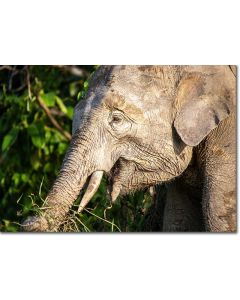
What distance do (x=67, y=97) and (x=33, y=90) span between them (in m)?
0.33

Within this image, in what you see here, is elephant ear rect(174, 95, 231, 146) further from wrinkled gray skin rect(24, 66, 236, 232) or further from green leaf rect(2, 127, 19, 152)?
green leaf rect(2, 127, 19, 152)

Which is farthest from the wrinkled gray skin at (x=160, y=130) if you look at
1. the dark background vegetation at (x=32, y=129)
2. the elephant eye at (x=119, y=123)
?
the dark background vegetation at (x=32, y=129)

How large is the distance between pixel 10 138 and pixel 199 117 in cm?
226

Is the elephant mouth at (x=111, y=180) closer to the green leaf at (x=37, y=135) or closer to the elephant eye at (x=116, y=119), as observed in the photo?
the elephant eye at (x=116, y=119)

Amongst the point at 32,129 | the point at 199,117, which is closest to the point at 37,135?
the point at 32,129

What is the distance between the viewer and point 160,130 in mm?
4602

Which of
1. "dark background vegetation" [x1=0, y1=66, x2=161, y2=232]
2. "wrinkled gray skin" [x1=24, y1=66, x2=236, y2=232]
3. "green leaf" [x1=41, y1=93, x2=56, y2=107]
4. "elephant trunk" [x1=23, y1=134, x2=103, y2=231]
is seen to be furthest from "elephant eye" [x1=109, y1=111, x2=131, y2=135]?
"green leaf" [x1=41, y1=93, x2=56, y2=107]

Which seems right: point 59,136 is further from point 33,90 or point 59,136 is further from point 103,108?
point 103,108

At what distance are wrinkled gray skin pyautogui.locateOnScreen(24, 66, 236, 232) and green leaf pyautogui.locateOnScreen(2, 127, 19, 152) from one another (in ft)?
6.41

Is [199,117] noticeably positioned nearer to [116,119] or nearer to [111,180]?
[116,119]

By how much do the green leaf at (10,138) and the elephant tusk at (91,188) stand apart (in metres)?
2.10
